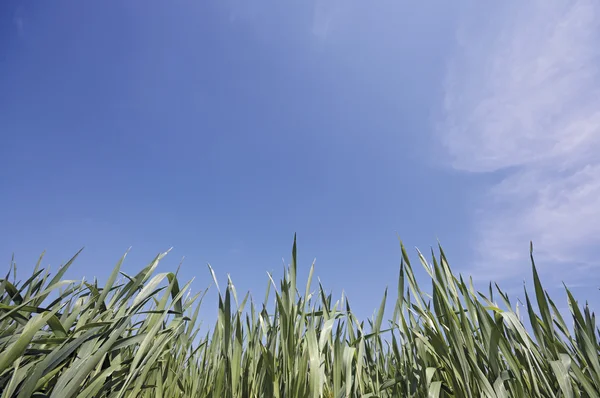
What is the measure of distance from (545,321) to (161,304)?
0.97 m

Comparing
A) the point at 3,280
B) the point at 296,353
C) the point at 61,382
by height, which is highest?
the point at 3,280

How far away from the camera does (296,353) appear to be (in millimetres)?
945

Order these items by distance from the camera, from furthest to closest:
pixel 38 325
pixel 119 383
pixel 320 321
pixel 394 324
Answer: pixel 320 321 → pixel 394 324 → pixel 119 383 → pixel 38 325

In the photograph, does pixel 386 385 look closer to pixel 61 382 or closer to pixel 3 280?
pixel 61 382

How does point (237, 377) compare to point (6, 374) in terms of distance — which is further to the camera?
point (237, 377)

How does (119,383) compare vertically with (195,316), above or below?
below

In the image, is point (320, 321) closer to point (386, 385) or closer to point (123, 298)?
point (386, 385)

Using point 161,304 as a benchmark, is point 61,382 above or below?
below

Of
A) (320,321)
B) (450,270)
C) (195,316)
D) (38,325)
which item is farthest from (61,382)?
(450,270)

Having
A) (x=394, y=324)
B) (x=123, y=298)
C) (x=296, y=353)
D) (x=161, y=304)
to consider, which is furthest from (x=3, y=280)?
(x=394, y=324)

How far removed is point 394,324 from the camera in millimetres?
1117

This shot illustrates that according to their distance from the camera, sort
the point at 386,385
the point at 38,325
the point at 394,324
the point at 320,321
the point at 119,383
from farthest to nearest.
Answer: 1. the point at 320,321
2. the point at 394,324
3. the point at 386,385
4. the point at 119,383
5. the point at 38,325

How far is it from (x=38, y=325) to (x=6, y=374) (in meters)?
0.15

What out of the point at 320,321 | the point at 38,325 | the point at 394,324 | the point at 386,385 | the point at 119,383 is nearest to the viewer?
the point at 38,325
